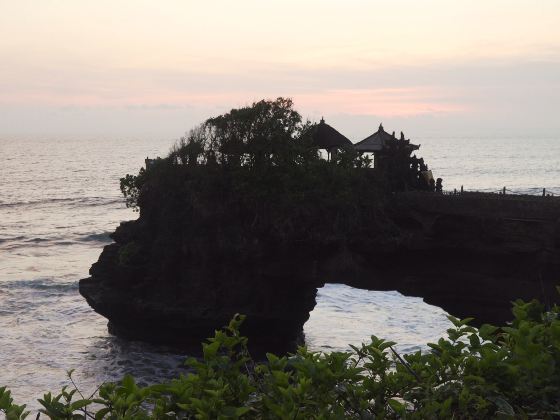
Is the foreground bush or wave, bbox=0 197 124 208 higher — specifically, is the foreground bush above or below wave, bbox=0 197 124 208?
above

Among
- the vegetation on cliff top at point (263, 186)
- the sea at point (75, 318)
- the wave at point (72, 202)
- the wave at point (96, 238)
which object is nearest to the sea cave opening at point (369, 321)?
the sea at point (75, 318)

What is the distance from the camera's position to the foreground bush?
498 centimetres

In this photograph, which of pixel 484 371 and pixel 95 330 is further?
pixel 95 330

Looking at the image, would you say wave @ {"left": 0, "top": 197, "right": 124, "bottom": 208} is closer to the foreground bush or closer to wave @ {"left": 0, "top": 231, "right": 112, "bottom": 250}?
wave @ {"left": 0, "top": 231, "right": 112, "bottom": 250}

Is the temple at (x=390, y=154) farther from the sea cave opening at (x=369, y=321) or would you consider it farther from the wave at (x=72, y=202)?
the wave at (x=72, y=202)

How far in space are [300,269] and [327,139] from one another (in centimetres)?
956

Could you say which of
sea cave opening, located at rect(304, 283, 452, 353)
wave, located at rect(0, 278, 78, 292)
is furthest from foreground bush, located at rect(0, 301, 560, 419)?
wave, located at rect(0, 278, 78, 292)

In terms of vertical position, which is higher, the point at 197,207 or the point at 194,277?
the point at 197,207

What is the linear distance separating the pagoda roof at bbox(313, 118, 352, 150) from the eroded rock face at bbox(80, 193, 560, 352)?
587 centimetres

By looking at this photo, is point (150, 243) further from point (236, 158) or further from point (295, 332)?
point (295, 332)

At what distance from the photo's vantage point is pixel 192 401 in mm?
4867

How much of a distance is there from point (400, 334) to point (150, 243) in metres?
15.2

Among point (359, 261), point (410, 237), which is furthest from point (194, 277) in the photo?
point (410, 237)

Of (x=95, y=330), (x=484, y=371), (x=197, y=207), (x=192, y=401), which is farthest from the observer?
(x=95, y=330)
